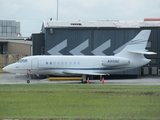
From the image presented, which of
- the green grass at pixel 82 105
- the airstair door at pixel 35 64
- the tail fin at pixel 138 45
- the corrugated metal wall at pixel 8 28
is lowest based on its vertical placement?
the green grass at pixel 82 105

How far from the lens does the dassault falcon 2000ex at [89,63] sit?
37344mm

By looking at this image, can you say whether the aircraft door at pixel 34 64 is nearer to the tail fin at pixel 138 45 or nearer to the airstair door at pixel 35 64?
the airstair door at pixel 35 64

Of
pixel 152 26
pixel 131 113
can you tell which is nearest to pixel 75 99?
pixel 131 113

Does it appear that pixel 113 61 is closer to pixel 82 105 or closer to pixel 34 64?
pixel 34 64

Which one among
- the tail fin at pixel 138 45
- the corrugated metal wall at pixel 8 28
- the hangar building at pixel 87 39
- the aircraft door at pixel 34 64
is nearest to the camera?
the aircraft door at pixel 34 64

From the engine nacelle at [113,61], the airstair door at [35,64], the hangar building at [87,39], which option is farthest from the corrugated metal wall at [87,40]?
the airstair door at [35,64]

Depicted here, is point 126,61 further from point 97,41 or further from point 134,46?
point 97,41

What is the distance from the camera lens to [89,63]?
125ft

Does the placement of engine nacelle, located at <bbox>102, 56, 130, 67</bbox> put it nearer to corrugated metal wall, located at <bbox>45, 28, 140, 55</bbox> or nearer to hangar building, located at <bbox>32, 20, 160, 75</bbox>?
hangar building, located at <bbox>32, 20, 160, 75</bbox>

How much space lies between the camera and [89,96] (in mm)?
17391

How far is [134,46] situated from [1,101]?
82.6 feet

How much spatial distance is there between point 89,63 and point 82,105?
23.5m

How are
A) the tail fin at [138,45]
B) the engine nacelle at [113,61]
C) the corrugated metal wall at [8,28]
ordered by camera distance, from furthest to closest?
1. the corrugated metal wall at [8,28]
2. the tail fin at [138,45]
3. the engine nacelle at [113,61]

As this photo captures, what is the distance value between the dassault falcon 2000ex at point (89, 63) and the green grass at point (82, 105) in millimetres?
19023
